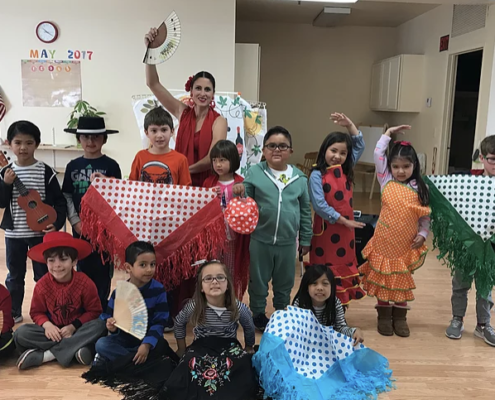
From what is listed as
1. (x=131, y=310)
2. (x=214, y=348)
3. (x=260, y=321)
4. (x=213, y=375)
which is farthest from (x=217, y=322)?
(x=260, y=321)

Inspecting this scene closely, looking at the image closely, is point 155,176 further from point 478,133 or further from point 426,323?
point 478,133

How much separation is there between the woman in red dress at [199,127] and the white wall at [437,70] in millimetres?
3688

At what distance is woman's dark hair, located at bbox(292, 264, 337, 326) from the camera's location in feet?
7.25

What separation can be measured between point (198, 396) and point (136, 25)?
185 inches

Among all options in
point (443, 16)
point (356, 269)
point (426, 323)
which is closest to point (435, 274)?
point (426, 323)

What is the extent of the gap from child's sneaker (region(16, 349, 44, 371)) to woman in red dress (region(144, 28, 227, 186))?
4.08ft

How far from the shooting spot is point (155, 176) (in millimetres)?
2463

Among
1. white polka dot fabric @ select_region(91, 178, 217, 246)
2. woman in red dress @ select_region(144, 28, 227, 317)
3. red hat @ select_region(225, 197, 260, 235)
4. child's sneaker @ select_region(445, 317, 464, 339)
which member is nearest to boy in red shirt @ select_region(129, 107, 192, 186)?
white polka dot fabric @ select_region(91, 178, 217, 246)

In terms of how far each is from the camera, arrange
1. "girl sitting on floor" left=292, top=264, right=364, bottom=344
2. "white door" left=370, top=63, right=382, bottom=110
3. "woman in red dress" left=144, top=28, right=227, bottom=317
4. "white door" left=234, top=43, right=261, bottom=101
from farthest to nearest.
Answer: "white door" left=370, top=63, right=382, bottom=110, "white door" left=234, top=43, right=261, bottom=101, "woman in red dress" left=144, top=28, right=227, bottom=317, "girl sitting on floor" left=292, top=264, right=364, bottom=344

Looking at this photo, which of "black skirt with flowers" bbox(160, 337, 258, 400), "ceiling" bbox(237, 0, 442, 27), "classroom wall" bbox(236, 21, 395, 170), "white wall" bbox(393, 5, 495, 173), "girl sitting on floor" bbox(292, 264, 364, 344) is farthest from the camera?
"classroom wall" bbox(236, 21, 395, 170)

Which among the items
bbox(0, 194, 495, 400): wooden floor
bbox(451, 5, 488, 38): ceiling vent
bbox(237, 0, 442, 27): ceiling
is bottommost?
bbox(0, 194, 495, 400): wooden floor

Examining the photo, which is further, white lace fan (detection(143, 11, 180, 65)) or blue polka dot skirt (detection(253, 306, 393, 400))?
white lace fan (detection(143, 11, 180, 65))

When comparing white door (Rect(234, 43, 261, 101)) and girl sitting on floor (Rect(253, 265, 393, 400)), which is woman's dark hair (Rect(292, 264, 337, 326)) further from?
A: white door (Rect(234, 43, 261, 101))

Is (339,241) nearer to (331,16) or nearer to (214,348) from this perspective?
(214,348)
